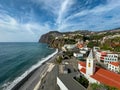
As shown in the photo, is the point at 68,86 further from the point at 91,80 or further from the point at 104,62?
the point at 104,62

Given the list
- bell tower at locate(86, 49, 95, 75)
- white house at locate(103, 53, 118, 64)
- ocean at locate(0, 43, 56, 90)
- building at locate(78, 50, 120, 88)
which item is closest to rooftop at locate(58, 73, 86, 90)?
building at locate(78, 50, 120, 88)

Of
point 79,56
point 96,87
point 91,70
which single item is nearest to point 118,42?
point 79,56

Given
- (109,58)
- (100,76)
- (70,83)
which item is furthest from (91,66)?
(109,58)

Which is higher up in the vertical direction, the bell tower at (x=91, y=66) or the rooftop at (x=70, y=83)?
the bell tower at (x=91, y=66)

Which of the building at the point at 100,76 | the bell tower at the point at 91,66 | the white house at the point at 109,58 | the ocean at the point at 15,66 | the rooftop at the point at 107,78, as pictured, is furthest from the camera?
the white house at the point at 109,58

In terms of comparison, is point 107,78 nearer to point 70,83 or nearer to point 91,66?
point 91,66

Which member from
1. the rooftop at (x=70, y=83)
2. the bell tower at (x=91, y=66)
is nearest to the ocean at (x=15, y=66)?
the rooftop at (x=70, y=83)

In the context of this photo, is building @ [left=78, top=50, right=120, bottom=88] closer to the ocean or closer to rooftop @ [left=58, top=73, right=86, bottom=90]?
rooftop @ [left=58, top=73, right=86, bottom=90]

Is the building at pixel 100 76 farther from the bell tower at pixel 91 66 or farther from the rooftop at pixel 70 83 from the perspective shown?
the rooftop at pixel 70 83
